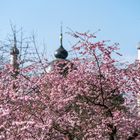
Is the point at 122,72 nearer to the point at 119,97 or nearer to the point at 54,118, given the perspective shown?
the point at 119,97

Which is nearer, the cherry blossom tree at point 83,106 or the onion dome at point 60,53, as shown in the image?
the cherry blossom tree at point 83,106

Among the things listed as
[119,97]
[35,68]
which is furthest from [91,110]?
→ [35,68]

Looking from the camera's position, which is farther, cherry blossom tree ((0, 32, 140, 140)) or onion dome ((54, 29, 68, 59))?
onion dome ((54, 29, 68, 59))

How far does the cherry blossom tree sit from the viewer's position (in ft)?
32.7

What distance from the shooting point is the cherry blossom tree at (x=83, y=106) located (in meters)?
9.98

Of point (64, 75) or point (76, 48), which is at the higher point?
point (76, 48)

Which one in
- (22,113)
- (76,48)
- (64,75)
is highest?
(76,48)

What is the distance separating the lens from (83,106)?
10.7 metres

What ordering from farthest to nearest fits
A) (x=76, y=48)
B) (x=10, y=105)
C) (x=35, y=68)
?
(x=35, y=68)
(x=10, y=105)
(x=76, y=48)

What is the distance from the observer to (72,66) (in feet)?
37.2

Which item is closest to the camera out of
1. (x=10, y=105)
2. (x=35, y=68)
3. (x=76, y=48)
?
(x=76, y=48)

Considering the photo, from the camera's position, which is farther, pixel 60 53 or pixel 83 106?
pixel 60 53

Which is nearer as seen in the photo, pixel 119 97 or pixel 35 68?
pixel 119 97

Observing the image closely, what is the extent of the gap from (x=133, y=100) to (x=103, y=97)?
0.92 meters
